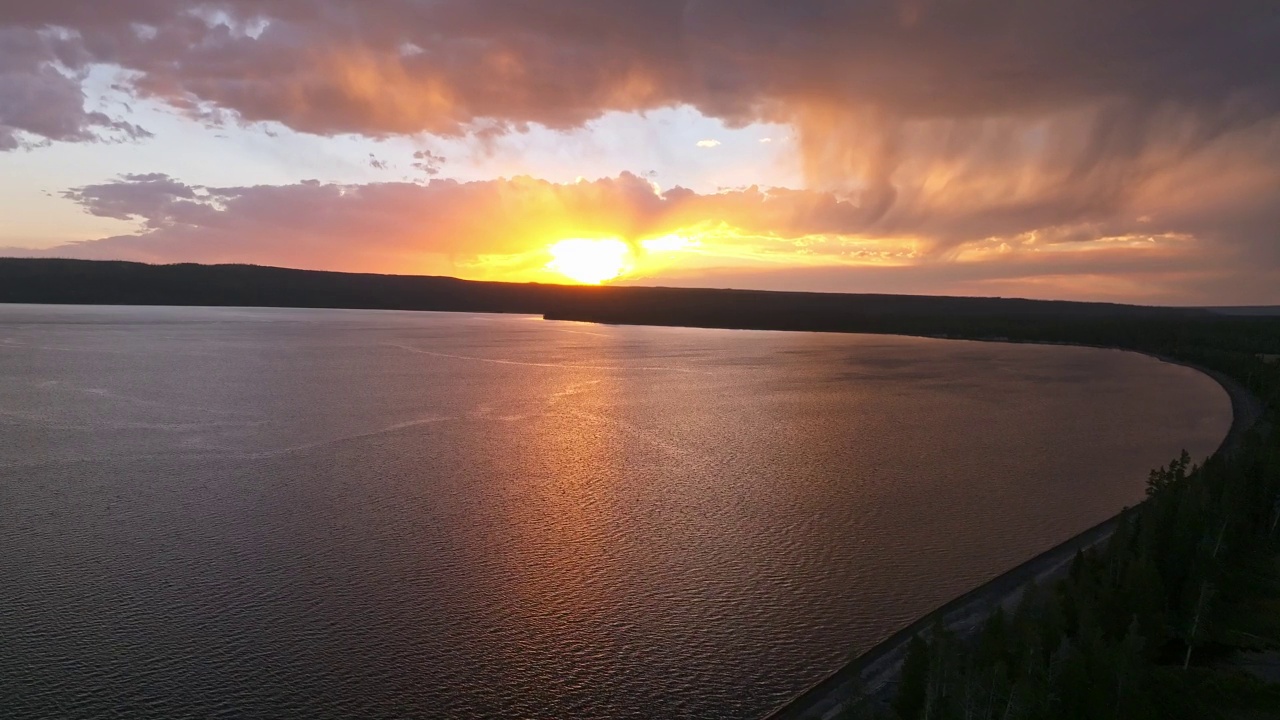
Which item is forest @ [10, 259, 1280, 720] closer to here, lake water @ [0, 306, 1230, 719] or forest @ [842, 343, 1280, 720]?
forest @ [842, 343, 1280, 720]

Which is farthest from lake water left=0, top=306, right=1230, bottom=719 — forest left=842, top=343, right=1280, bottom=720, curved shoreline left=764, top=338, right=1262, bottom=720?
forest left=842, top=343, right=1280, bottom=720

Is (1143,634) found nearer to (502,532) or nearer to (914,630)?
(914,630)

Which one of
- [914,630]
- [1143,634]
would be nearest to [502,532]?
[914,630]

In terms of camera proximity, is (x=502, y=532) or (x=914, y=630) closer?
(x=914, y=630)

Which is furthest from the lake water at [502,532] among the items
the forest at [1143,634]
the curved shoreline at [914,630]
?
the forest at [1143,634]

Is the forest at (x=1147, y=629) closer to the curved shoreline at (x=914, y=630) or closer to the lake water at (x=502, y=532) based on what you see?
the curved shoreline at (x=914, y=630)
